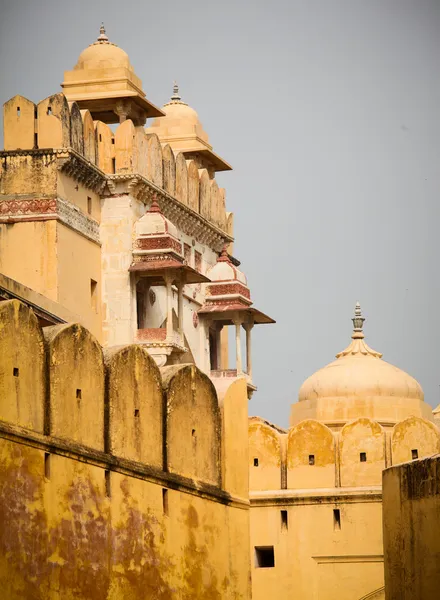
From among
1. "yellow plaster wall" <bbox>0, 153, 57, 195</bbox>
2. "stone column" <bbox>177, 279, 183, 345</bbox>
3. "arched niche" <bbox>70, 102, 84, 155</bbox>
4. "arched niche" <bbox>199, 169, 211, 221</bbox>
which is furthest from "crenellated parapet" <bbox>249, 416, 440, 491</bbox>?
"arched niche" <bbox>199, 169, 211, 221</bbox>

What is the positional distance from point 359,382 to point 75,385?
54.2ft

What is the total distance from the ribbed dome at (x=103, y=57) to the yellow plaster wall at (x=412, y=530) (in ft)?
51.0

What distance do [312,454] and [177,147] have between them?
1192cm

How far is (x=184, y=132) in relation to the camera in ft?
133

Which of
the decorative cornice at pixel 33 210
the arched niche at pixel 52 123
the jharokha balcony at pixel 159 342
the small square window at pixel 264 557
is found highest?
the arched niche at pixel 52 123

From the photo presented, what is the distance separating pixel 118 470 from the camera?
748 inches

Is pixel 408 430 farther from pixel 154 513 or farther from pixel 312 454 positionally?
pixel 154 513

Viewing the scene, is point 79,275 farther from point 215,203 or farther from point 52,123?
point 215,203

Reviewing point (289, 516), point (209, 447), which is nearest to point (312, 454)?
point (289, 516)

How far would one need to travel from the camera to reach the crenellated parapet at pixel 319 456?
2938 centimetres

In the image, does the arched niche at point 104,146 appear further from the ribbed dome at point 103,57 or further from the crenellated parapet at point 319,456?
the crenellated parapet at point 319,456

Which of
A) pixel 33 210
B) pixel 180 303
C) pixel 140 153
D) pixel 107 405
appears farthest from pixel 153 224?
pixel 107 405

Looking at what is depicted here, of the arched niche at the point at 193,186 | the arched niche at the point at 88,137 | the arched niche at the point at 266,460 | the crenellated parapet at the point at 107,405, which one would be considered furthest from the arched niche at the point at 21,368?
the arched niche at the point at 193,186

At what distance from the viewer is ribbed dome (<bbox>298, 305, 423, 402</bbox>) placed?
113ft
